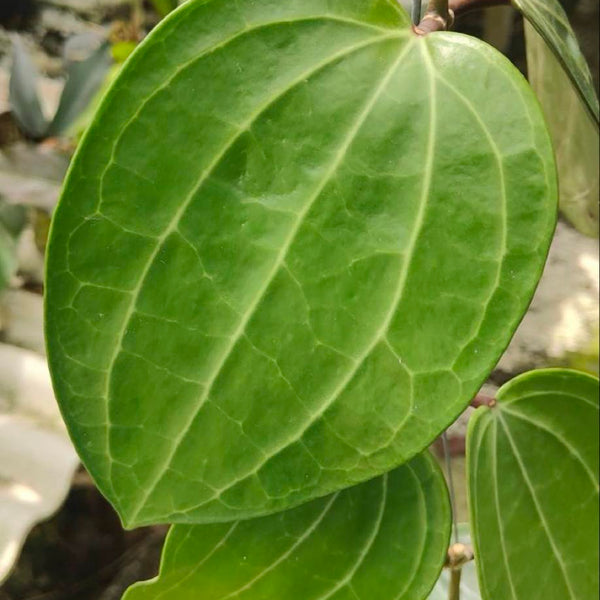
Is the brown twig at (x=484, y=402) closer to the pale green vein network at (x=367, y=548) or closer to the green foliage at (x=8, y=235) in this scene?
the pale green vein network at (x=367, y=548)

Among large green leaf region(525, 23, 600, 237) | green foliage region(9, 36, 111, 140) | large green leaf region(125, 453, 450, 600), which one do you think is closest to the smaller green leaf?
green foliage region(9, 36, 111, 140)

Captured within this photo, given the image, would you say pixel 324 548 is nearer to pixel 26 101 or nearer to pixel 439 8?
pixel 439 8

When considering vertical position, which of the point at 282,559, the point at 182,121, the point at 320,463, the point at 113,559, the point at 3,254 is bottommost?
the point at 113,559

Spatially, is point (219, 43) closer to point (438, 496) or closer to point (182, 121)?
point (182, 121)

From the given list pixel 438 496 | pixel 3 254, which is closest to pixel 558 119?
pixel 438 496

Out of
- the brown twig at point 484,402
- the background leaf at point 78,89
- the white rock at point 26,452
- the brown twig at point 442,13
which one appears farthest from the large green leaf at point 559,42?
the background leaf at point 78,89

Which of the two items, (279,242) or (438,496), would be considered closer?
(279,242)

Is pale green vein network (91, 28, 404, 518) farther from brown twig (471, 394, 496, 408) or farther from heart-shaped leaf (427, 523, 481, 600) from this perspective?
heart-shaped leaf (427, 523, 481, 600)
